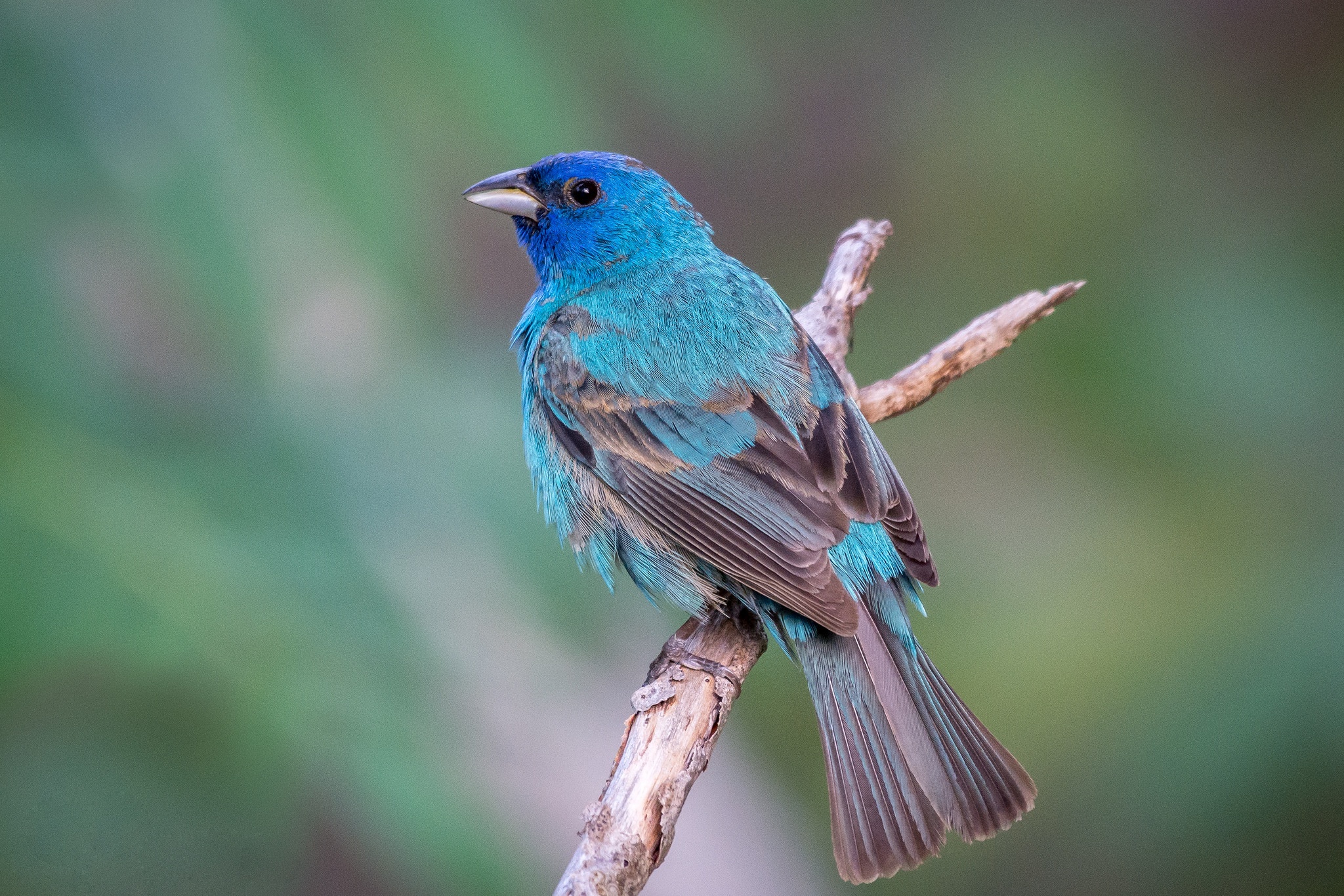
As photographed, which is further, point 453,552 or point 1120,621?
point 1120,621

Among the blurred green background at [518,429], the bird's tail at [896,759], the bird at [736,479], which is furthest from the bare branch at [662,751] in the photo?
the blurred green background at [518,429]

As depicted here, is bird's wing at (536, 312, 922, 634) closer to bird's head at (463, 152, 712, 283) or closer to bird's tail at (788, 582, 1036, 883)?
bird's tail at (788, 582, 1036, 883)

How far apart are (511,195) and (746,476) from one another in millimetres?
1311

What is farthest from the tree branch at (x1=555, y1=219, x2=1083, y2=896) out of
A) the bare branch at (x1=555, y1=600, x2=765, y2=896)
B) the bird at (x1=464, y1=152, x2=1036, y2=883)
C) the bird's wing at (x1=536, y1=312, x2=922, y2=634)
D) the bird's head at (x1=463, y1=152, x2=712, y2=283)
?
the bird's head at (x1=463, y1=152, x2=712, y2=283)

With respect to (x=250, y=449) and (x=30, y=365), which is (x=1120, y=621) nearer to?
(x=250, y=449)

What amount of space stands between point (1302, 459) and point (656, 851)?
3.61 m

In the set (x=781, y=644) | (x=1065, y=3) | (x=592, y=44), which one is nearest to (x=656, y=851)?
(x=781, y=644)

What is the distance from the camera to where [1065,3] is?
19.7 ft

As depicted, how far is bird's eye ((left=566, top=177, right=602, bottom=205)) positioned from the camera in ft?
12.8

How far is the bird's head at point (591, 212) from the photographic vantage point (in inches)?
152

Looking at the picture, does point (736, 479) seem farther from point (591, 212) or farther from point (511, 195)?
point (511, 195)

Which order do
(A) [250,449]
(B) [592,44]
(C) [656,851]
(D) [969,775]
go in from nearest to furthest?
(C) [656,851], (D) [969,775], (A) [250,449], (B) [592,44]

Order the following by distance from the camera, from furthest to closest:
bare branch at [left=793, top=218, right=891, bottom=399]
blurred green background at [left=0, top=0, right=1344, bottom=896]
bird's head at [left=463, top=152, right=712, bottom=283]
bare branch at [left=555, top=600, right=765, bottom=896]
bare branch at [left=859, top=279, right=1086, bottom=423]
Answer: bare branch at [left=793, top=218, right=891, bottom=399]
bird's head at [left=463, top=152, right=712, bottom=283]
bare branch at [left=859, top=279, right=1086, bottom=423]
blurred green background at [left=0, top=0, right=1344, bottom=896]
bare branch at [left=555, top=600, right=765, bottom=896]

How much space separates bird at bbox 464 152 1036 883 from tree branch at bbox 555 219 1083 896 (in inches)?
6.4
